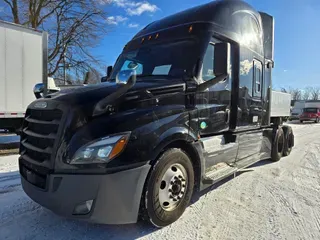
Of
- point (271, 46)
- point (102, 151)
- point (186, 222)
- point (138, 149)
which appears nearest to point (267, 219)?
point (186, 222)

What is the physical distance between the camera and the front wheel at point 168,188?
301 cm

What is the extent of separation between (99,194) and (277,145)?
5752 millimetres

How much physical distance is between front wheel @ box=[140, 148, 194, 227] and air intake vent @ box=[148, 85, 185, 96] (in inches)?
27.8

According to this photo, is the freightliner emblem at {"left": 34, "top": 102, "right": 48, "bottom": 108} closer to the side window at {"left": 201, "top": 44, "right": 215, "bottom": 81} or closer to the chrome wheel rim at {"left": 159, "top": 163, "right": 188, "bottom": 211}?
the chrome wheel rim at {"left": 159, "top": 163, "right": 188, "bottom": 211}

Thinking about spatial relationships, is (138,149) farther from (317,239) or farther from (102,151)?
(317,239)

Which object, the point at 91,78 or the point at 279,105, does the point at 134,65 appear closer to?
the point at 279,105

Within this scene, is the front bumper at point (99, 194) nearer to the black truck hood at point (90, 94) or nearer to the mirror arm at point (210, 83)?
the black truck hood at point (90, 94)

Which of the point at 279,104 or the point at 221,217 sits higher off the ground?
the point at 279,104

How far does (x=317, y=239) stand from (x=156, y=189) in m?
1.91

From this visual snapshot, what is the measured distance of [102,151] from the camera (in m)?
2.65

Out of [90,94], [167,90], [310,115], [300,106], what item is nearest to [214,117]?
[167,90]

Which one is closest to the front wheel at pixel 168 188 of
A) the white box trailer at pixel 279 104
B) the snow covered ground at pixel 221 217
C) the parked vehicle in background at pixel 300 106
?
the snow covered ground at pixel 221 217

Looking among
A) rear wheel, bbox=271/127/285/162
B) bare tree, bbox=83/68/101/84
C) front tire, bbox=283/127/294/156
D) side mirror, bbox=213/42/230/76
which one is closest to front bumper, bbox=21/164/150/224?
side mirror, bbox=213/42/230/76

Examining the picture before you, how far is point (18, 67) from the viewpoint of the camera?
8.41m
